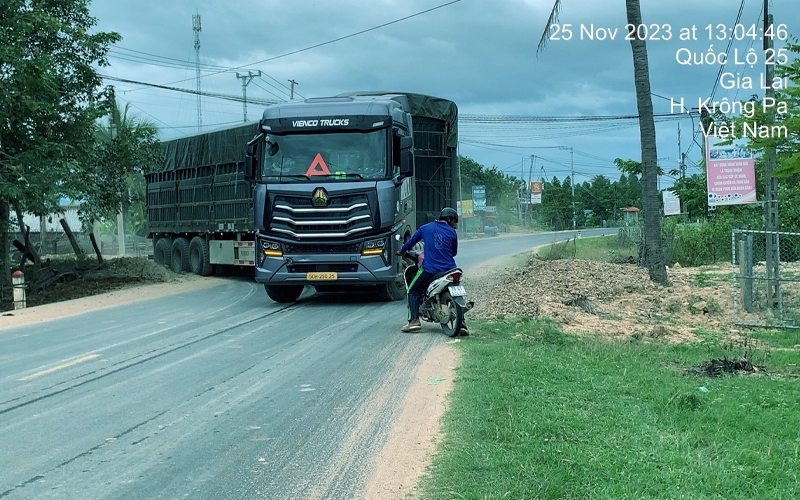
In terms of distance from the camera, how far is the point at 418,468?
201 inches

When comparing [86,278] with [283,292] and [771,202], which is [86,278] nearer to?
[283,292]

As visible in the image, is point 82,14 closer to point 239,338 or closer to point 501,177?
point 239,338

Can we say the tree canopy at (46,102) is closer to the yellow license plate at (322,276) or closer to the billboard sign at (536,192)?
the yellow license plate at (322,276)

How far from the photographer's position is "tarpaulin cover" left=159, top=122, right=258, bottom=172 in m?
19.5

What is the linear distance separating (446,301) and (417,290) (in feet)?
1.60

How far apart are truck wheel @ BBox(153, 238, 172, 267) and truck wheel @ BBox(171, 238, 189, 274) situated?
32cm

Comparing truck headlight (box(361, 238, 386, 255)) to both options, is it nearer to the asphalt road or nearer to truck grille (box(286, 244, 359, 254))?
truck grille (box(286, 244, 359, 254))

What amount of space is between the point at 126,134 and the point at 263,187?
906cm

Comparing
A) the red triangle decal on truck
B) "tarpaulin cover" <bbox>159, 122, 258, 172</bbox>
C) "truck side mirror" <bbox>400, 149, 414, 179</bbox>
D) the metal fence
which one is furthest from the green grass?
"tarpaulin cover" <bbox>159, 122, 258, 172</bbox>

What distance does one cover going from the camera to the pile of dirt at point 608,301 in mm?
12088

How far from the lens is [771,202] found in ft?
47.3

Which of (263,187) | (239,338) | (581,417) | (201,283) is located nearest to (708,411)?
(581,417)

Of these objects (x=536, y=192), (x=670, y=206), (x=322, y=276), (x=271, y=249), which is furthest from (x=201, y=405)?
(x=536, y=192)

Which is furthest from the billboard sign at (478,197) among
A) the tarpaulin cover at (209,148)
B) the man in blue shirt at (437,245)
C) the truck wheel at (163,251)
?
the man in blue shirt at (437,245)
